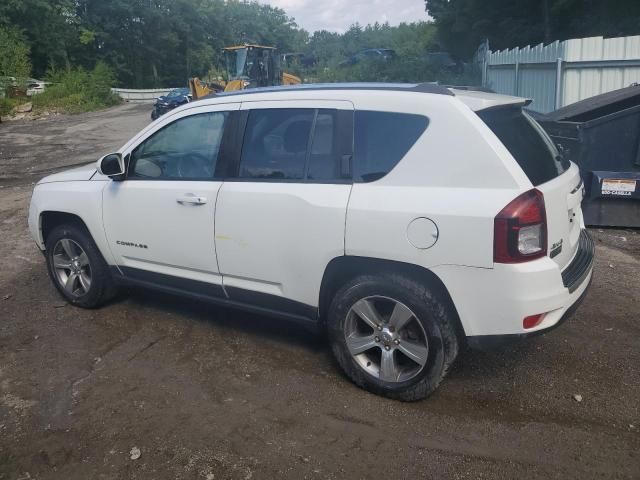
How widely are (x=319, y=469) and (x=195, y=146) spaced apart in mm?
2436

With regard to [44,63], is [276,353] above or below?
below

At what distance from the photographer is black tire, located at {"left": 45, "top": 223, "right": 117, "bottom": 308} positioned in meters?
5.06

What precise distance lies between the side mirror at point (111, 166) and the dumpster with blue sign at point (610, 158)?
4.89 m

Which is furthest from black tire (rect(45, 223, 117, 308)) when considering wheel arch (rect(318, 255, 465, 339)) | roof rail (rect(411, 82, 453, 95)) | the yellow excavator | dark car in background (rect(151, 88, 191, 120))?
dark car in background (rect(151, 88, 191, 120))

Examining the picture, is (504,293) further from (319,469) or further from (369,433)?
(319,469)

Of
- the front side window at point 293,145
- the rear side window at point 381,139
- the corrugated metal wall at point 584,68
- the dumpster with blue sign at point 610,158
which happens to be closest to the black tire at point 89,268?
the front side window at point 293,145

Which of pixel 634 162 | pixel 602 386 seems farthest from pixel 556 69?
pixel 602 386

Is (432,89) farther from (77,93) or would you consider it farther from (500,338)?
(77,93)

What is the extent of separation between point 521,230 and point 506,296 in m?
0.35

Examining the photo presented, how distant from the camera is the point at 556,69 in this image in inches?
373

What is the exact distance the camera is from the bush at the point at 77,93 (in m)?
34.0

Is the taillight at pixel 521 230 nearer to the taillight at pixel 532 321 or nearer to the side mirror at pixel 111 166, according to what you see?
the taillight at pixel 532 321

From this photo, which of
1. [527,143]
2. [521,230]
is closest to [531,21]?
[527,143]

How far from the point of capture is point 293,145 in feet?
13.0
